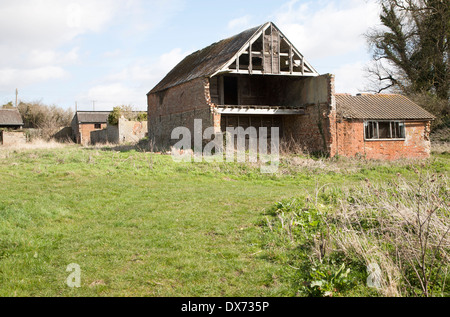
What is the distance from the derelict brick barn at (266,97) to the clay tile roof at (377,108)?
0.63 ft

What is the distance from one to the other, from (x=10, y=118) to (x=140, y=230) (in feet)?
134

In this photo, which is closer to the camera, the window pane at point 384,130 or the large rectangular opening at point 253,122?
the window pane at point 384,130

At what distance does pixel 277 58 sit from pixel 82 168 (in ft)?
40.0

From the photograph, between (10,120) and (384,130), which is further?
(10,120)

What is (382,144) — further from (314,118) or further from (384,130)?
(314,118)

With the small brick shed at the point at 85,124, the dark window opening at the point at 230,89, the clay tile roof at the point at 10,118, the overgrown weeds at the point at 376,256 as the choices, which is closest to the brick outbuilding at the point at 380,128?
the dark window opening at the point at 230,89

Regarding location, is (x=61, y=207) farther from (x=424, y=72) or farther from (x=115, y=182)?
(x=424, y=72)

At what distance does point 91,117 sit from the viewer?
4644 cm

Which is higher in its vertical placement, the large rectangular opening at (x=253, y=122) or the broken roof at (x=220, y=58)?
the broken roof at (x=220, y=58)

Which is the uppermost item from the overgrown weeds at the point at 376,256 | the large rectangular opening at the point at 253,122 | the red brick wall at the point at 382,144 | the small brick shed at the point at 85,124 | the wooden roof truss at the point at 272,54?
the wooden roof truss at the point at 272,54

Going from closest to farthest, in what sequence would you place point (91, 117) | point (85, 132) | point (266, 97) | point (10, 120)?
point (266, 97)
point (10, 120)
point (85, 132)
point (91, 117)

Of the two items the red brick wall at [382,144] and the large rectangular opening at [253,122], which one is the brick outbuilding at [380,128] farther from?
the large rectangular opening at [253,122]

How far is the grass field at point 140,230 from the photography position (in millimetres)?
5598

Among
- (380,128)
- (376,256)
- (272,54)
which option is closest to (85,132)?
(272,54)
